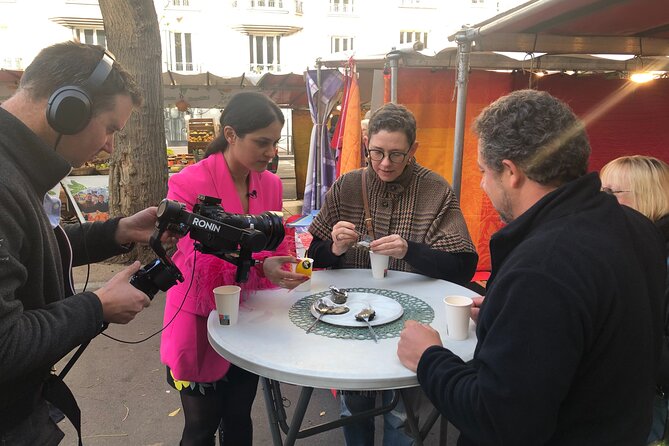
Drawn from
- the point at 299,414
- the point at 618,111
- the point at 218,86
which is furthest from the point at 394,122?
the point at 218,86

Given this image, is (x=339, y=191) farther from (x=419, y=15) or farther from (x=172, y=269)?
(x=419, y=15)

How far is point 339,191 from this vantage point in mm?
2465

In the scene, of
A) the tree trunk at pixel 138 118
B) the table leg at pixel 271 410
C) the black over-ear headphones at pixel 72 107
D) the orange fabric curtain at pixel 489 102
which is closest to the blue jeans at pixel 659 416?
the table leg at pixel 271 410

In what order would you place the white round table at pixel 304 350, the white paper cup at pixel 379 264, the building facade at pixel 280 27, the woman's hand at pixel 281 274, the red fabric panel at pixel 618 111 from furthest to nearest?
the building facade at pixel 280 27
the red fabric panel at pixel 618 111
the white paper cup at pixel 379 264
the woman's hand at pixel 281 274
the white round table at pixel 304 350

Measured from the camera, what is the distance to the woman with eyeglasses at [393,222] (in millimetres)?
2109

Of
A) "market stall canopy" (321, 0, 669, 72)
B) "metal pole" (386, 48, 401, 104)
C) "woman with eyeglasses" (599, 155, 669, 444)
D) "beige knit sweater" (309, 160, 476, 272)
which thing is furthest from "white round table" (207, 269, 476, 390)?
"metal pole" (386, 48, 401, 104)

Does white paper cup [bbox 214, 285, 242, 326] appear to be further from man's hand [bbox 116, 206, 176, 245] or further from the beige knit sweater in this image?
the beige knit sweater

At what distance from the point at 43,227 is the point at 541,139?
1.29 meters

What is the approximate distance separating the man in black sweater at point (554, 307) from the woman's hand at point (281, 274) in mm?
822

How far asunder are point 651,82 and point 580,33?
1804 millimetres

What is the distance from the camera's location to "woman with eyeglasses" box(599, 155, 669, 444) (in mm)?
1828

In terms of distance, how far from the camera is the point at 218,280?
1808 millimetres

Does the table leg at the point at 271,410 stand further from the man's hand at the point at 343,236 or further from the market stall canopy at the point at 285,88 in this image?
the market stall canopy at the point at 285,88

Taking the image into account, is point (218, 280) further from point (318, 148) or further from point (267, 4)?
point (267, 4)
